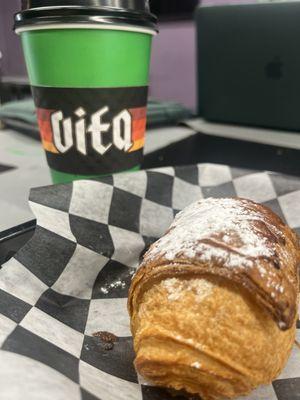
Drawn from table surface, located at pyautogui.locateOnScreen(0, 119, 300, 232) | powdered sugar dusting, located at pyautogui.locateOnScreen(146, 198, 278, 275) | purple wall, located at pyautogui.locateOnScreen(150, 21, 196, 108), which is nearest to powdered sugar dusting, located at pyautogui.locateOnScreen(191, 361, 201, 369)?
powdered sugar dusting, located at pyautogui.locateOnScreen(146, 198, 278, 275)

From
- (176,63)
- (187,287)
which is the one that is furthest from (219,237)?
(176,63)

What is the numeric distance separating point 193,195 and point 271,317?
1.58ft

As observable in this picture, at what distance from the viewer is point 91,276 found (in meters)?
0.74

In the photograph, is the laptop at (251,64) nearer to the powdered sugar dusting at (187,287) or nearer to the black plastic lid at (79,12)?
the black plastic lid at (79,12)

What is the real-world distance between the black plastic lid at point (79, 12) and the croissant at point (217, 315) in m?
0.41

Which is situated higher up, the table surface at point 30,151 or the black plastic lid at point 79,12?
the black plastic lid at point 79,12

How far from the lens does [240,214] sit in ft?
1.98

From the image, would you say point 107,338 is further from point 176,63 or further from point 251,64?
point 176,63

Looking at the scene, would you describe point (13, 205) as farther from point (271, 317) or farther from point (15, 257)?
point (271, 317)

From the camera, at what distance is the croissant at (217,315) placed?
0.47 meters

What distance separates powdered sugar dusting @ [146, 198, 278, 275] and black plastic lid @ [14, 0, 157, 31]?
357 mm

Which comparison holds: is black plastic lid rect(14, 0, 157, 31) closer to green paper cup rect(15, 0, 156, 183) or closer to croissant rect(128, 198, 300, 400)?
green paper cup rect(15, 0, 156, 183)

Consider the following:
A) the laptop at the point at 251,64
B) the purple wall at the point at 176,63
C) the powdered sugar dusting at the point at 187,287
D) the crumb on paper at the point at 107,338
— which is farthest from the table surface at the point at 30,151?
the purple wall at the point at 176,63

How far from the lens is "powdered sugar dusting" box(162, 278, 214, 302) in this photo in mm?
495
